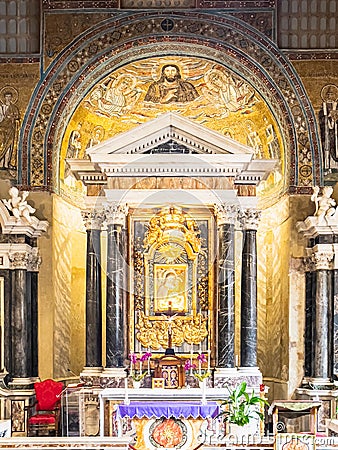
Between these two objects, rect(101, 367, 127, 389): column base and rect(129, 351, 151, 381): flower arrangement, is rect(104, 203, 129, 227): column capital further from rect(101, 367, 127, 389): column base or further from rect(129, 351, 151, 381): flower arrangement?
rect(101, 367, 127, 389): column base

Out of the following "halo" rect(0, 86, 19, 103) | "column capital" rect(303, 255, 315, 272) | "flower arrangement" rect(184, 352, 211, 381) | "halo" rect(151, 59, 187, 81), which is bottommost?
"flower arrangement" rect(184, 352, 211, 381)

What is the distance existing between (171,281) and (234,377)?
219 centimetres

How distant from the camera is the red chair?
55.7 ft

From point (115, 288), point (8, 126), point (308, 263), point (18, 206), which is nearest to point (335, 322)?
point (308, 263)

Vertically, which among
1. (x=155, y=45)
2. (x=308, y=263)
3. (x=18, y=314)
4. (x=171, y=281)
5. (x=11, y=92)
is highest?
(x=155, y=45)

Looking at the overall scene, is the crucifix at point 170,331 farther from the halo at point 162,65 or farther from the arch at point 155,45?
the halo at point 162,65

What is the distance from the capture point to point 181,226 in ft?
60.6

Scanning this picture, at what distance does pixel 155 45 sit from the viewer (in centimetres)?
1883

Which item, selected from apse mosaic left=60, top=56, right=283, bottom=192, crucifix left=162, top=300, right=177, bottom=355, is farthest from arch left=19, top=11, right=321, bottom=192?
crucifix left=162, top=300, right=177, bottom=355

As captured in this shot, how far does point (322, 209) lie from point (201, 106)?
4112 millimetres

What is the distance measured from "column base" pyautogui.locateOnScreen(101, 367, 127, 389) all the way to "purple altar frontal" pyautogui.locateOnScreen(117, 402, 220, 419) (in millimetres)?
1570

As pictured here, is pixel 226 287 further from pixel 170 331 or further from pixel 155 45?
pixel 155 45

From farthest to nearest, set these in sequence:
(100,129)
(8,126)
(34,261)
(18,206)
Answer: (100,129), (8,126), (34,261), (18,206)

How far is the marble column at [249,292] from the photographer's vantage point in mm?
17969
